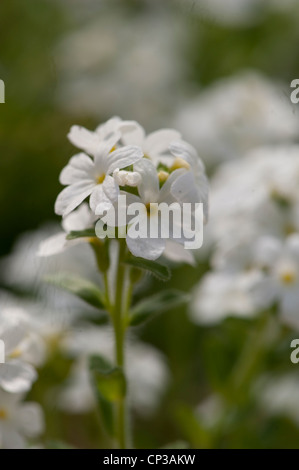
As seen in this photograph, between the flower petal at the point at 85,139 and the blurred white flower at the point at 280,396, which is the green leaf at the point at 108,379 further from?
the blurred white flower at the point at 280,396

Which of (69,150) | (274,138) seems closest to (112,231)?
(69,150)

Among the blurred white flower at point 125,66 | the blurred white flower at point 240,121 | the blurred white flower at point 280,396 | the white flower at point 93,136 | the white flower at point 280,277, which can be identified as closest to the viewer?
the white flower at point 93,136

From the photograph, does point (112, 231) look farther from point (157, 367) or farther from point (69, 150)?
point (157, 367)

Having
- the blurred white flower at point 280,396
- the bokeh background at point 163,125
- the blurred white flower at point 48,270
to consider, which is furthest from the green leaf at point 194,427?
the blurred white flower at point 48,270

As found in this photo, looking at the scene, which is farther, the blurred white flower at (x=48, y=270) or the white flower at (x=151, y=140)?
the blurred white flower at (x=48, y=270)

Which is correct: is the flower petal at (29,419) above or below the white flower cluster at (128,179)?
below

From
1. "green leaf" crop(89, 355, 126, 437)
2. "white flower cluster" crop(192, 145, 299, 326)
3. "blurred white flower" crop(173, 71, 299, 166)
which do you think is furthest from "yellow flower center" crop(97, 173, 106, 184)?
"blurred white flower" crop(173, 71, 299, 166)

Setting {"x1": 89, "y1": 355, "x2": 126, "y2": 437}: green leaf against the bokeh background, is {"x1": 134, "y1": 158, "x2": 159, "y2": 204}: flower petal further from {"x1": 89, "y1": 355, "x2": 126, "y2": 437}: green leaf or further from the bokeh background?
the bokeh background
